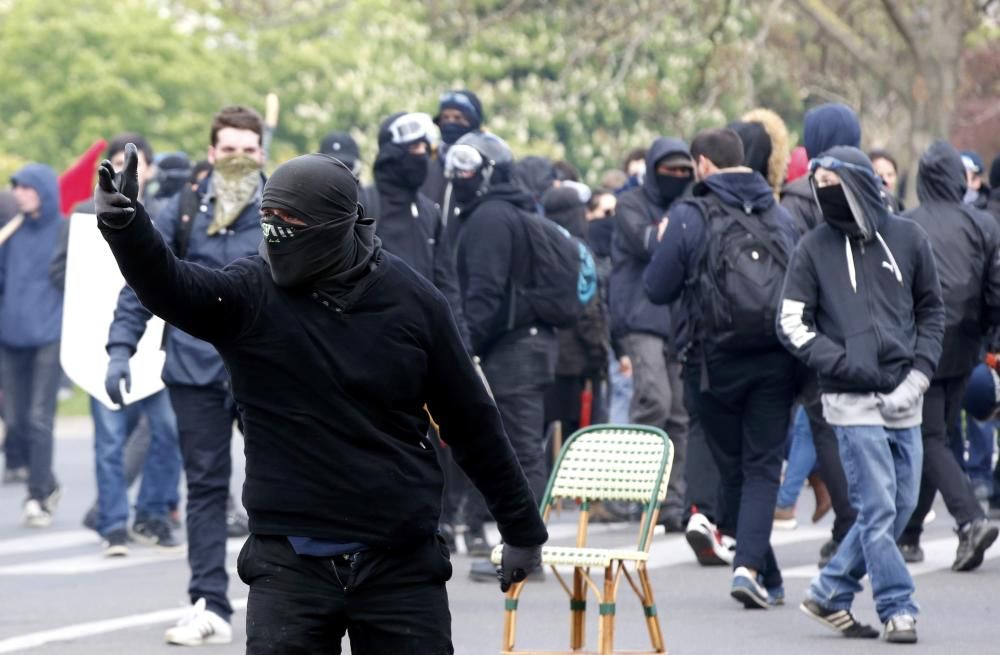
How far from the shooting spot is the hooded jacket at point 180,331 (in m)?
8.69

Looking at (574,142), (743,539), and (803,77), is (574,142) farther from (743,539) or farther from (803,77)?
(743,539)

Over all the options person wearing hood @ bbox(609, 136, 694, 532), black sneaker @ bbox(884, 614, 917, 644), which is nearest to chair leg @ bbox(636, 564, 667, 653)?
black sneaker @ bbox(884, 614, 917, 644)

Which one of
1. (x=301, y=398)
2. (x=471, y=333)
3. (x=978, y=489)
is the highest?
(x=301, y=398)

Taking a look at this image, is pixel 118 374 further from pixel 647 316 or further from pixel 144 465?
pixel 647 316

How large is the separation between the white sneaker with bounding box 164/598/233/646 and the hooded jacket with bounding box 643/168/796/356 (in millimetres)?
2435

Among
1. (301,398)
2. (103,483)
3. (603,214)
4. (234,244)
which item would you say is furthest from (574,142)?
(301,398)

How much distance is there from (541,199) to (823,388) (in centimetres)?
601

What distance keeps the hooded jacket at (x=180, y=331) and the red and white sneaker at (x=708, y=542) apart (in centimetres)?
256

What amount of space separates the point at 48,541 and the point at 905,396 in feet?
20.8

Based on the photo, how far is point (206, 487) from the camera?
340 inches

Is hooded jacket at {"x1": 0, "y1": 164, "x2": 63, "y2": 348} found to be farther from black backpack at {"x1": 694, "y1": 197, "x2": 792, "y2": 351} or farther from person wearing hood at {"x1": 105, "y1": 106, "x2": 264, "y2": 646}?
black backpack at {"x1": 694, "y1": 197, "x2": 792, "y2": 351}

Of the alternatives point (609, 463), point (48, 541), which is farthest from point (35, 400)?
point (609, 463)

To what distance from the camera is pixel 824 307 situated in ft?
28.0

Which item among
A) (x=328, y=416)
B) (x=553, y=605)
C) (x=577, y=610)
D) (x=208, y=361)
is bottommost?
(x=553, y=605)
